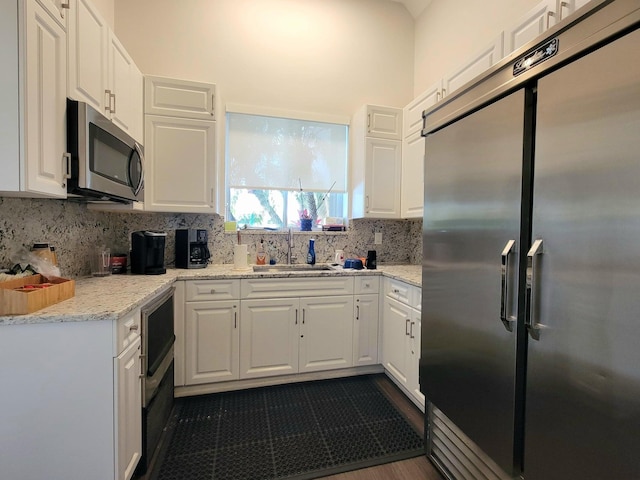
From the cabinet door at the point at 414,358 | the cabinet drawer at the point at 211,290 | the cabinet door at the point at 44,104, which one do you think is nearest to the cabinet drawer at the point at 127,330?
the cabinet door at the point at 44,104

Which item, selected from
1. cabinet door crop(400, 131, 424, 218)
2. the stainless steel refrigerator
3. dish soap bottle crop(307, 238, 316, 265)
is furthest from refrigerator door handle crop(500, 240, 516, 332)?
dish soap bottle crop(307, 238, 316, 265)

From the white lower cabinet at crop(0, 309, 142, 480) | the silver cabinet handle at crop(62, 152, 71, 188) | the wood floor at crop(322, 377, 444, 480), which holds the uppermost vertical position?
the silver cabinet handle at crop(62, 152, 71, 188)

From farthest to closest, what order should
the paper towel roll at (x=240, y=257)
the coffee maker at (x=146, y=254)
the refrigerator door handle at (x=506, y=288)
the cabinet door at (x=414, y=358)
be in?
the paper towel roll at (x=240, y=257), the coffee maker at (x=146, y=254), the cabinet door at (x=414, y=358), the refrigerator door handle at (x=506, y=288)

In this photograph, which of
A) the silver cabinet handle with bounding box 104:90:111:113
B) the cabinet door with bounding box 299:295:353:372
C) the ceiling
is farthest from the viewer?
the ceiling

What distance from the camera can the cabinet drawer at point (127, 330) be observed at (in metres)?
1.22

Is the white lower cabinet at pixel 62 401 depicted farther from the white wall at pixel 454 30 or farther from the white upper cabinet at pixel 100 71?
the white wall at pixel 454 30

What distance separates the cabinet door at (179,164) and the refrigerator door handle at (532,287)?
2.16 meters

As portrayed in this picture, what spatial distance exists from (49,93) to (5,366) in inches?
41.9

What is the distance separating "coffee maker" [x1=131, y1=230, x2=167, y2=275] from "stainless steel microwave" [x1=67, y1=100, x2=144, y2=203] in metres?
0.42

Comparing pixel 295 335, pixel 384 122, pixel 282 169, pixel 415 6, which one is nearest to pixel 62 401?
pixel 295 335

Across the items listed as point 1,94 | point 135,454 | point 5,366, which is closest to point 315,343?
point 135,454

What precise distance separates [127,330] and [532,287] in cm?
157

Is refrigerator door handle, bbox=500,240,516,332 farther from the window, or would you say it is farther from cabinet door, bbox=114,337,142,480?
the window

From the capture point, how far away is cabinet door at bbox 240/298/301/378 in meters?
2.31
